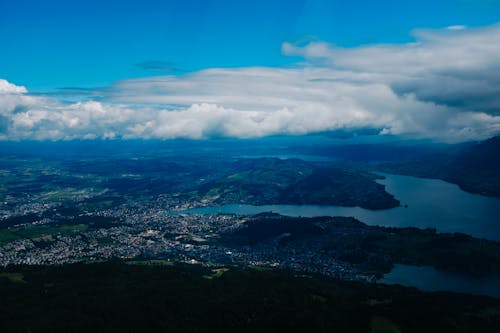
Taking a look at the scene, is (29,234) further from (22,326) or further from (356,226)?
(356,226)

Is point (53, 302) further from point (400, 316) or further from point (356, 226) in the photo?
point (356, 226)

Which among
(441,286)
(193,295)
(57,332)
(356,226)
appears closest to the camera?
(57,332)

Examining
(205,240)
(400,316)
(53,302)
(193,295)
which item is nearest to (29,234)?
(205,240)

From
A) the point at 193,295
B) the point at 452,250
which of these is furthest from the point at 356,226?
the point at 193,295

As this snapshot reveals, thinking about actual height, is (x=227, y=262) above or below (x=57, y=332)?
below

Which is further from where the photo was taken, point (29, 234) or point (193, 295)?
point (29, 234)

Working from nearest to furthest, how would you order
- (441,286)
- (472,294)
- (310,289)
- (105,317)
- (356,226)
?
(105,317)
(310,289)
(472,294)
(441,286)
(356,226)
